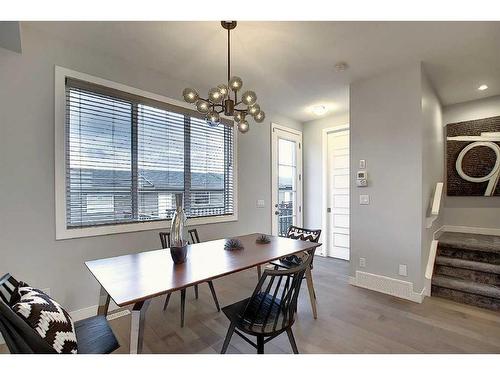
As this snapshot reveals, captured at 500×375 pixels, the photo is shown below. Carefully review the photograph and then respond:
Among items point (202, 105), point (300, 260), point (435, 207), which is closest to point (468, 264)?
point (435, 207)

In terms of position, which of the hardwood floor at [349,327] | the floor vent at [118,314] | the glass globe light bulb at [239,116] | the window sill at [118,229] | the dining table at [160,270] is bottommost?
the hardwood floor at [349,327]

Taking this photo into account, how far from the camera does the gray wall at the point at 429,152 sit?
9.04ft

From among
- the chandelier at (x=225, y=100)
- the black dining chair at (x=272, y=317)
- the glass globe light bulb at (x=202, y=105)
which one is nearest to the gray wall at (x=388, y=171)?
the chandelier at (x=225, y=100)

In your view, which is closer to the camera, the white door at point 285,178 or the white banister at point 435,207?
the white banister at point 435,207

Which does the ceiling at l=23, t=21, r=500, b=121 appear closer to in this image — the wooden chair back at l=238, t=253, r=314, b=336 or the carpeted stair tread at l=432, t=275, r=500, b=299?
the wooden chair back at l=238, t=253, r=314, b=336

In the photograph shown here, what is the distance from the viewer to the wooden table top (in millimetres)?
1342

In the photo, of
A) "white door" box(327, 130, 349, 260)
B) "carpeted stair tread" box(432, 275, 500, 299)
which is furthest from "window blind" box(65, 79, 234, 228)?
"carpeted stair tread" box(432, 275, 500, 299)

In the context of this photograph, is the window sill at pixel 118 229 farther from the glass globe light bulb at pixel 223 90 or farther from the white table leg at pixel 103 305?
the glass globe light bulb at pixel 223 90

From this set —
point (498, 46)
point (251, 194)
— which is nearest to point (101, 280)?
point (251, 194)

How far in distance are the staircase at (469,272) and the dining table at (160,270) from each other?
6.11 feet

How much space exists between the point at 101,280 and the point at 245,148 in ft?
9.03

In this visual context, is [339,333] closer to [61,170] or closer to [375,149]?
[375,149]

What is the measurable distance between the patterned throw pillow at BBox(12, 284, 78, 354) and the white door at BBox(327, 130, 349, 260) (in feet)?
13.3

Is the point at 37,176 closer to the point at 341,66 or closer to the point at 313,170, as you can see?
the point at 341,66
